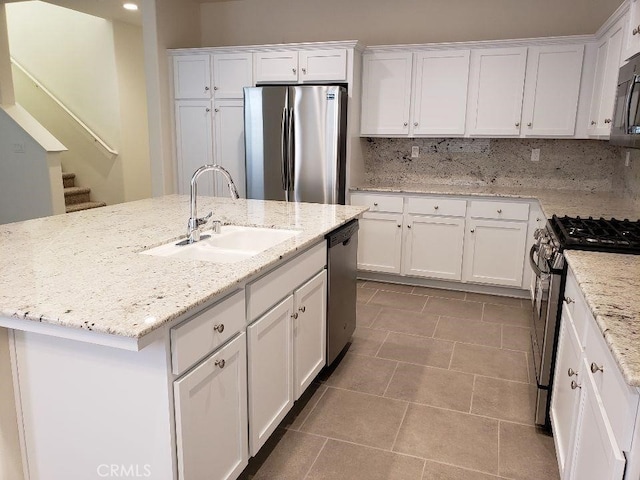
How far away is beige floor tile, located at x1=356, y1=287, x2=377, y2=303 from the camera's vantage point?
4163 mm

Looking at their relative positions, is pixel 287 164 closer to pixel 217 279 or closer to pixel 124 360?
pixel 217 279

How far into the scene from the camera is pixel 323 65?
Result: 431 cm

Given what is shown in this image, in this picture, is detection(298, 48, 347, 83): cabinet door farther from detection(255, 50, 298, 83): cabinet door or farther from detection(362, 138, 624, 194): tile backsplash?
detection(362, 138, 624, 194): tile backsplash

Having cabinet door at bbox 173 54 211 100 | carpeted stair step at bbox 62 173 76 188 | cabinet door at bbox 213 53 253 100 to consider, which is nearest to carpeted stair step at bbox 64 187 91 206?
carpeted stair step at bbox 62 173 76 188

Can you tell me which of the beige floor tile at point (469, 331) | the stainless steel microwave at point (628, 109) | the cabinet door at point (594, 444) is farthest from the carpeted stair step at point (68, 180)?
the cabinet door at point (594, 444)

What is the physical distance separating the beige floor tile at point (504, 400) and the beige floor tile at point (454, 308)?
1.04 meters

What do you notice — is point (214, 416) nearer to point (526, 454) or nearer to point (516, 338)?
point (526, 454)

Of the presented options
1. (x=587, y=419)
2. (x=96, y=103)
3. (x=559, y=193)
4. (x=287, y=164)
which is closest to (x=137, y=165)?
(x=96, y=103)

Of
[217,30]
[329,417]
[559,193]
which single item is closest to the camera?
[329,417]

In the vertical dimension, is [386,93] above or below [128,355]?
above

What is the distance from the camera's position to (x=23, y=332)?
1.48 meters

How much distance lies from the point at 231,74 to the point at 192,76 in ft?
1.39

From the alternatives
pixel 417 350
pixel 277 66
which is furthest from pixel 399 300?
pixel 277 66

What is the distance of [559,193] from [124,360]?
3.85 meters
